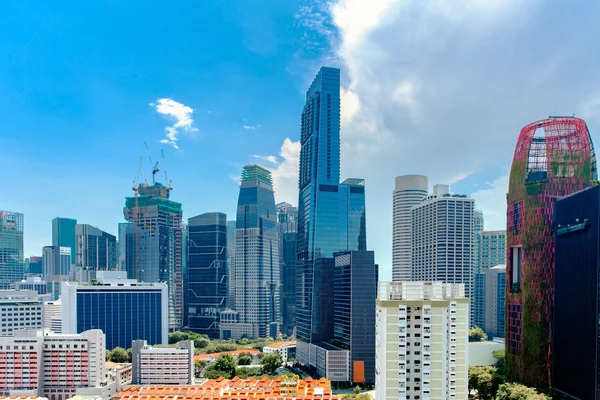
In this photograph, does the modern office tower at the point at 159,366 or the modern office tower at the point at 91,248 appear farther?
the modern office tower at the point at 91,248

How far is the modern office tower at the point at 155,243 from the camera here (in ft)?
282

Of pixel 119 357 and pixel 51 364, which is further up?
pixel 51 364

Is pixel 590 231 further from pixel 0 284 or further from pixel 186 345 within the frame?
pixel 0 284

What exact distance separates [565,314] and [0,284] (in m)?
121

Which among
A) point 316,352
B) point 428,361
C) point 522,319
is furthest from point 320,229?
point 428,361

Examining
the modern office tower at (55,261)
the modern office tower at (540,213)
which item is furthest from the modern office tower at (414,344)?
the modern office tower at (55,261)

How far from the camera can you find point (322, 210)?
192ft

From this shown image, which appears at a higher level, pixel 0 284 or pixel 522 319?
pixel 522 319

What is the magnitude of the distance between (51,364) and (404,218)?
67847 millimetres

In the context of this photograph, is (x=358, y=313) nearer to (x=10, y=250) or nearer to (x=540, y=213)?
(x=540, y=213)

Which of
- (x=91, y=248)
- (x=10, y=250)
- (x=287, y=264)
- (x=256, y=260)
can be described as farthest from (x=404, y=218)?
(x=10, y=250)

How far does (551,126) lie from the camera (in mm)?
32969

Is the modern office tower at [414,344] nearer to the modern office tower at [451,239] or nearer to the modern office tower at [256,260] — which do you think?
the modern office tower at [451,239]

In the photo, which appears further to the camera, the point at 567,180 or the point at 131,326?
the point at 131,326
